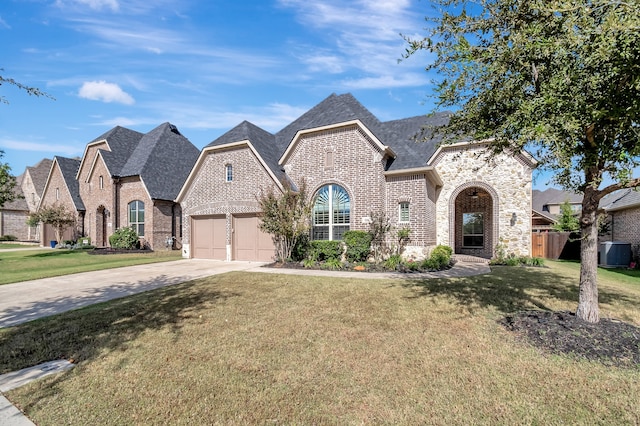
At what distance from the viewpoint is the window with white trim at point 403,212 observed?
13.5 m

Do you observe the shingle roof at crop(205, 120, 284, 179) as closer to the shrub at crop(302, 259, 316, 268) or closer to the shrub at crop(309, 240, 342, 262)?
the shrub at crop(309, 240, 342, 262)

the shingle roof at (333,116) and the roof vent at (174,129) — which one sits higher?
the roof vent at (174,129)

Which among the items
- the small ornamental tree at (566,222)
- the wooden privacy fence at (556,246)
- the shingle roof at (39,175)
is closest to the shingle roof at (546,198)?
the small ornamental tree at (566,222)

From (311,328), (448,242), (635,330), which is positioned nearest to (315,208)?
(448,242)

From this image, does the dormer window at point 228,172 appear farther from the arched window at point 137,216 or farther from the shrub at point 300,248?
the arched window at point 137,216

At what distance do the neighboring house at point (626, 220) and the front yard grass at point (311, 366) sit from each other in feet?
40.7

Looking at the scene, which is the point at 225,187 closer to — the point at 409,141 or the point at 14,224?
the point at 409,141

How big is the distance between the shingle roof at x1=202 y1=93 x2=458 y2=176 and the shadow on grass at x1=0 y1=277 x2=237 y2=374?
8.79 m

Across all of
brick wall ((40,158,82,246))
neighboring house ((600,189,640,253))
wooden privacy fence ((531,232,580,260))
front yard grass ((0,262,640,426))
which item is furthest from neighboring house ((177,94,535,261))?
brick wall ((40,158,82,246))

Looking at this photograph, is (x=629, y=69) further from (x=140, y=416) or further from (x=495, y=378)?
(x=140, y=416)

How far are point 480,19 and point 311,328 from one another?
6.49 m

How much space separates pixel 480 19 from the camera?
5.67 metres

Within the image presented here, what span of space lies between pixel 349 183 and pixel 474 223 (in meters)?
9.46

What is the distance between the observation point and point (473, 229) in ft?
61.5
